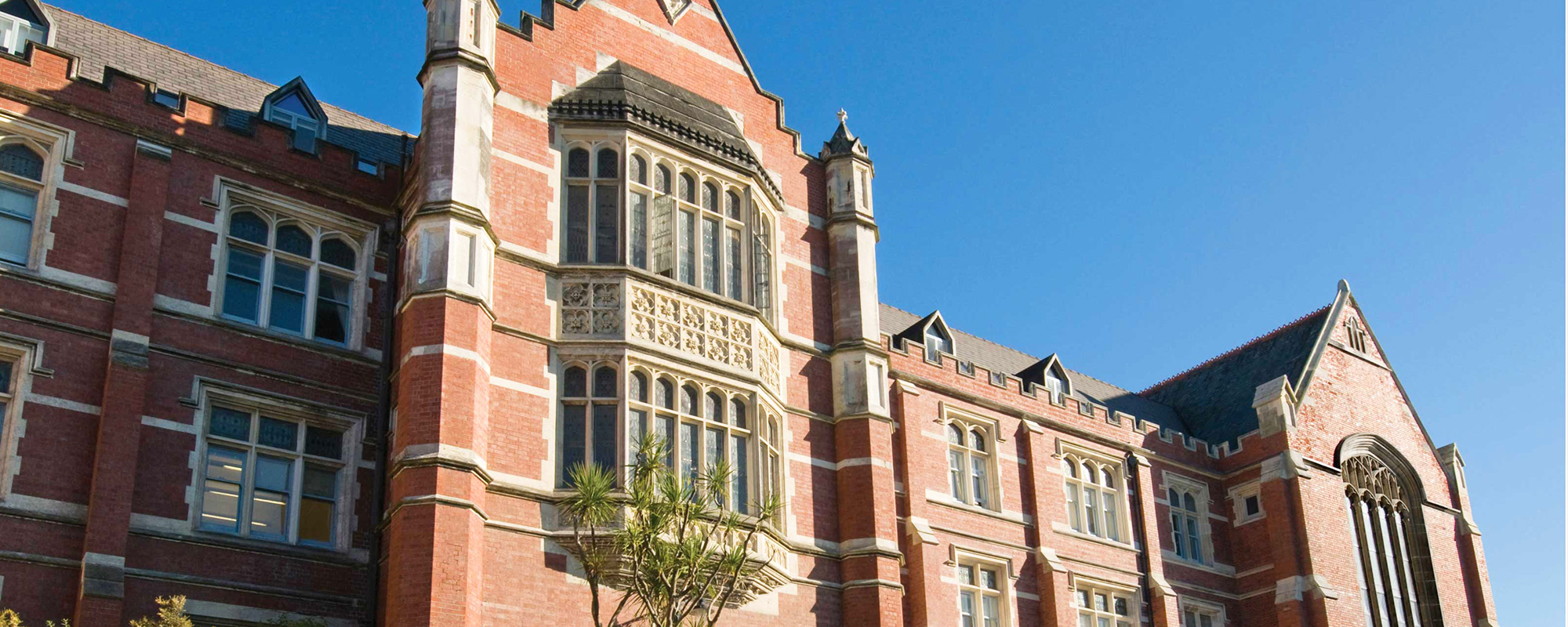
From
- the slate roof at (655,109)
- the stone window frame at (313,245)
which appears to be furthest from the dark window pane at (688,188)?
the stone window frame at (313,245)

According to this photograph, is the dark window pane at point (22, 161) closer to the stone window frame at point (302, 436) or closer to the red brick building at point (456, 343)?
the red brick building at point (456, 343)

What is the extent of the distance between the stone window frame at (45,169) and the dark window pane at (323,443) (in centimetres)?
432

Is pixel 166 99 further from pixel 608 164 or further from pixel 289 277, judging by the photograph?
pixel 608 164

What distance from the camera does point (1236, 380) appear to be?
4206 centimetres

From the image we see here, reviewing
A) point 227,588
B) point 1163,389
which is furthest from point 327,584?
point 1163,389

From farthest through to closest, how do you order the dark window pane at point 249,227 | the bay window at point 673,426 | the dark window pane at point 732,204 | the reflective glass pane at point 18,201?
the dark window pane at point 732,204, the dark window pane at point 249,227, the bay window at point 673,426, the reflective glass pane at point 18,201

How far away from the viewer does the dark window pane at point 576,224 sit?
24969 mm

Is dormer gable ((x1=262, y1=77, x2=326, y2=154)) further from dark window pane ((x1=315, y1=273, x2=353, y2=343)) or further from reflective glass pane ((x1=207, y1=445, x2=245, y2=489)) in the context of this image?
reflective glass pane ((x1=207, y1=445, x2=245, y2=489))

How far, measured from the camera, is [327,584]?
22.4m

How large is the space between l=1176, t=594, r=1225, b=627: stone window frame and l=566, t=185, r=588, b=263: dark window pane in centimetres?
1646

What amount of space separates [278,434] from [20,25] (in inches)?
306

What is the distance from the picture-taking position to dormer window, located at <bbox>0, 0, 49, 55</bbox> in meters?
24.3

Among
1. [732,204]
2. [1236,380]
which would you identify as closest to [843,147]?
[732,204]

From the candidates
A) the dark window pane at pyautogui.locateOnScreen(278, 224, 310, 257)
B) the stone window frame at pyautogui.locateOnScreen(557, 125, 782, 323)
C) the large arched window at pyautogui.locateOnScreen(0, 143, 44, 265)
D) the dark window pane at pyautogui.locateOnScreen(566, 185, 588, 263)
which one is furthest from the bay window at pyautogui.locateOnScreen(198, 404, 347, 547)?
the stone window frame at pyautogui.locateOnScreen(557, 125, 782, 323)
